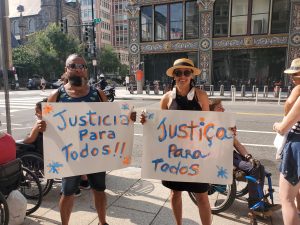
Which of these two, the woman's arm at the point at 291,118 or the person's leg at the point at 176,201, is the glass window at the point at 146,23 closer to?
the person's leg at the point at 176,201

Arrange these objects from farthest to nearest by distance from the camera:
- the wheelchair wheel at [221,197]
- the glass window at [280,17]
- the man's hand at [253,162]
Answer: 1. the glass window at [280,17]
2. the wheelchair wheel at [221,197]
3. the man's hand at [253,162]

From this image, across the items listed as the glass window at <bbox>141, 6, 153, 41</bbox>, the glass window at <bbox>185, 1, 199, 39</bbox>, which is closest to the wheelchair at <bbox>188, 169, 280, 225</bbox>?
the glass window at <bbox>185, 1, 199, 39</bbox>

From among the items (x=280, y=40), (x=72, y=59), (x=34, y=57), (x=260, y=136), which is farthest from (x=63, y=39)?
(x=72, y=59)

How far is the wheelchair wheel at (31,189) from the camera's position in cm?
362

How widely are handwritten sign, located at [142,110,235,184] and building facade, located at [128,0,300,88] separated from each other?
23.5 m

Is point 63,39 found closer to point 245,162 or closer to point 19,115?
point 19,115

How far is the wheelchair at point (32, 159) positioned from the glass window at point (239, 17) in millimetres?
24235

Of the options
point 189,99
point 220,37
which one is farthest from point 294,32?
point 189,99

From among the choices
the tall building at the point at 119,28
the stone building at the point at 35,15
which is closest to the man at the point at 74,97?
the stone building at the point at 35,15

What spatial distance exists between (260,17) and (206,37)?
470 cm

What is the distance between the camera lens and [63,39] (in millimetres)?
45938

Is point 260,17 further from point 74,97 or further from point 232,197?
point 74,97

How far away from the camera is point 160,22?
27688mm

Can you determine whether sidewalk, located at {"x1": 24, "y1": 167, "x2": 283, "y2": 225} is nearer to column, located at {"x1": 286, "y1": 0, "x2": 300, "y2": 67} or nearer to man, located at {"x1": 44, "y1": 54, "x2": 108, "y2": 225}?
man, located at {"x1": 44, "y1": 54, "x2": 108, "y2": 225}
